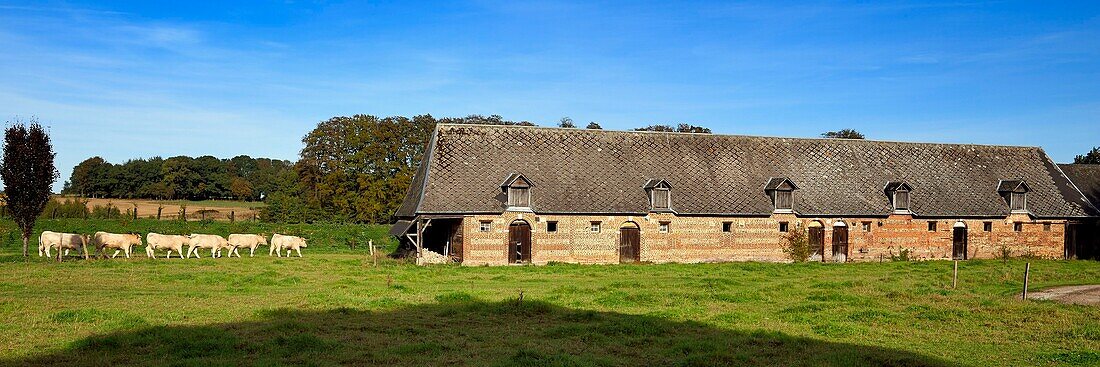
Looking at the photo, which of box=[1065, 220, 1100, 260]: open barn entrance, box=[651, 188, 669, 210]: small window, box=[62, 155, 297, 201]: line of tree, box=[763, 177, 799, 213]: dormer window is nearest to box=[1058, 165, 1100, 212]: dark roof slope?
box=[1065, 220, 1100, 260]: open barn entrance

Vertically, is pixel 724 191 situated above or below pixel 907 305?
above

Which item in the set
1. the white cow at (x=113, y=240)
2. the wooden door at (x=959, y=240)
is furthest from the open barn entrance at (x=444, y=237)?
the wooden door at (x=959, y=240)

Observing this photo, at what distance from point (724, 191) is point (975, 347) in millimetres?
27157

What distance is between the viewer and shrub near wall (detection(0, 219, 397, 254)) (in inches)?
1948

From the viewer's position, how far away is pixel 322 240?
173ft

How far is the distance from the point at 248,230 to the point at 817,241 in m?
33.4

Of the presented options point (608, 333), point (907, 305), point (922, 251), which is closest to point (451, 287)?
point (608, 333)

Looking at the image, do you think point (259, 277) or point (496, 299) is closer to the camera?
point (496, 299)

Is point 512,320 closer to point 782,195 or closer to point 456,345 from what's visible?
point 456,345

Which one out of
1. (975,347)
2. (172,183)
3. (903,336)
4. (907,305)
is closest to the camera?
(975,347)

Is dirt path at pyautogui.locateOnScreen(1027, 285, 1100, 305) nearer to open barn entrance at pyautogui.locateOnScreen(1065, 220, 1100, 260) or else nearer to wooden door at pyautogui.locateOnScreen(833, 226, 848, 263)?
wooden door at pyautogui.locateOnScreen(833, 226, 848, 263)

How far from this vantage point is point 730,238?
136 feet

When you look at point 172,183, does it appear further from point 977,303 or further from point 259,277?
point 977,303

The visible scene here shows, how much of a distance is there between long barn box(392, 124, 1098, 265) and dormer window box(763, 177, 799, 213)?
65mm
